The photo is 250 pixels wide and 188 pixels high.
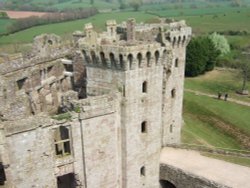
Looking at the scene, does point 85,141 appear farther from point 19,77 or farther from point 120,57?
point 19,77

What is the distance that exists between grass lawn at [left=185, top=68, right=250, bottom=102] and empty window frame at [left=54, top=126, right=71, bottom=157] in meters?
36.7

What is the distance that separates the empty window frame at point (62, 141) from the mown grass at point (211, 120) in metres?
16.0

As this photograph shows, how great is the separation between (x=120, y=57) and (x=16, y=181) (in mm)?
8982

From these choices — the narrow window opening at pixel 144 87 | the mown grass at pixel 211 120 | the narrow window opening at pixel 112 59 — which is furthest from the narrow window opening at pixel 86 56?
the mown grass at pixel 211 120

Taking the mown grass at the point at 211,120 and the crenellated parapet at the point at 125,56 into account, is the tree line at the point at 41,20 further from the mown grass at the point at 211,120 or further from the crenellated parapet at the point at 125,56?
the crenellated parapet at the point at 125,56

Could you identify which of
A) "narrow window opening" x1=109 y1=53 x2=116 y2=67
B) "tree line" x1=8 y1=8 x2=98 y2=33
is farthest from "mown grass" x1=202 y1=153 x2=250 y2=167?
"tree line" x1=8 y1=8 x2=98 y2=33

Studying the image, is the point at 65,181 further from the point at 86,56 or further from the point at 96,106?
the point at 86,56

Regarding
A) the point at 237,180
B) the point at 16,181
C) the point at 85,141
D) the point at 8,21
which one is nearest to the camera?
the point at 16,181

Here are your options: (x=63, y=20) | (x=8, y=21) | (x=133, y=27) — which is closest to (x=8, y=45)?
(x=8, y=21)

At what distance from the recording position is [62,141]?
64.7ft

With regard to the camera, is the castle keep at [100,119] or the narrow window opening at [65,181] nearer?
the castle keep at [100,119]

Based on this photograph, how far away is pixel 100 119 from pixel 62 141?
2555 mm

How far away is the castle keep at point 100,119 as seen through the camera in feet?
61.5

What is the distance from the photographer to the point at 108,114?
68.4ft
